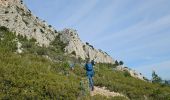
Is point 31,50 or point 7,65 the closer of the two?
point 7,65

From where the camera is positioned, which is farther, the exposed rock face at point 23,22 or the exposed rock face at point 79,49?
the exposed rock face at point 79,49

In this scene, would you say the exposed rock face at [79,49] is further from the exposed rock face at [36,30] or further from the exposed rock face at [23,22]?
the exposed rock face at [23,22]

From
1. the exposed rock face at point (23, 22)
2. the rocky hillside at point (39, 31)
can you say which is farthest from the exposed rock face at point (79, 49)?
the exposed rock face at point (23, 22)

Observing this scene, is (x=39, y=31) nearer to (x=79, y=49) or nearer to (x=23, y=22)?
(x=23, y=22)

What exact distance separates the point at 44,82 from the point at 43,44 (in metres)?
35.7

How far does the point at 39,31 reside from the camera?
62.6 m

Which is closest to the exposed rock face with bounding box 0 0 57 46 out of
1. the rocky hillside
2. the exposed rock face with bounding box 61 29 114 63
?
the rocky hillside

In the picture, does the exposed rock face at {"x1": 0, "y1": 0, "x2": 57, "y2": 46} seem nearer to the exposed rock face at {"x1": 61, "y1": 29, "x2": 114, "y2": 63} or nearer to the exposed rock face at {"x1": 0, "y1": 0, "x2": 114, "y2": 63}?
the exposed rock face at {"x1": 0, "y1": 0, "x2": 114, "y2": 63}

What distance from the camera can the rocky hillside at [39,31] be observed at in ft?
187

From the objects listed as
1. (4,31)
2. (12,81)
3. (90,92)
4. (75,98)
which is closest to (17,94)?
(12,81)

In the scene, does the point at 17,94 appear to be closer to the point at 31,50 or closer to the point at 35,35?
the point at 31,50

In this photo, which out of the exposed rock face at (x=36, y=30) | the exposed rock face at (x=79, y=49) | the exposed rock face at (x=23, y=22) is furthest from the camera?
the exposed rock face at (x=79, y=49)

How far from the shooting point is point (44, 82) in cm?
2402

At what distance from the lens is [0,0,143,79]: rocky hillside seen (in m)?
57.1
